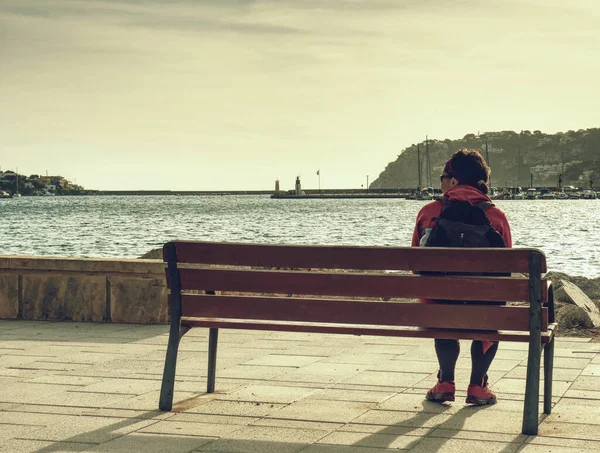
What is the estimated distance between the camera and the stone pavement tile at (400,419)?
500 centimetres

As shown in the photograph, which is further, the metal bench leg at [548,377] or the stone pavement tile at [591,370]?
the stone pavement tile at [591,370]

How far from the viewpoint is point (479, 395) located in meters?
5.48

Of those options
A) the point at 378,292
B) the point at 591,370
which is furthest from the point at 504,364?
the point at 378,292

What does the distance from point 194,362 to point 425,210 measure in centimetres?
227

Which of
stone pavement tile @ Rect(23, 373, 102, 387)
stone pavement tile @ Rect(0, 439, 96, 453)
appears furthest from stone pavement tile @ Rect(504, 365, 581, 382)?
stone pavement tile @ Rect(0, 439, 96, 453)

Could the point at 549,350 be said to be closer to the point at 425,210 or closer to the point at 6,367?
the point at 425,210

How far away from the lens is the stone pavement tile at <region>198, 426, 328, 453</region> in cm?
448

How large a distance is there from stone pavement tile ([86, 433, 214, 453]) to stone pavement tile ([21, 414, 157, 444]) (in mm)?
92

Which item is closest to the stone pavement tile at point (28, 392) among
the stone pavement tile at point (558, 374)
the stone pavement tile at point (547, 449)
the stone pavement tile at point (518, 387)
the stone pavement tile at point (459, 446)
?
the stone pavement tile at point (459, 446)

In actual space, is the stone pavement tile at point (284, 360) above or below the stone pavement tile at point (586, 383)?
below

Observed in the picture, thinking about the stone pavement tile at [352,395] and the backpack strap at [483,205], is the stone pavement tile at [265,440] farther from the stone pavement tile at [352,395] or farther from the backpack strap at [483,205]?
the backpack strap at [483,205]

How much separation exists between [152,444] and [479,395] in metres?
1.89

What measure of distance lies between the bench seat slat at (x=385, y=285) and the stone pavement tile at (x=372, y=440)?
71cm

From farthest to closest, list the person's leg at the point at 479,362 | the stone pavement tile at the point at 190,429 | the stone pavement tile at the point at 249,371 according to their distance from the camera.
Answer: the stone pavement tile at the point at 249,371 → the person's leg at the point at 479,362 → the stone pavement tile at the point at 190,429
